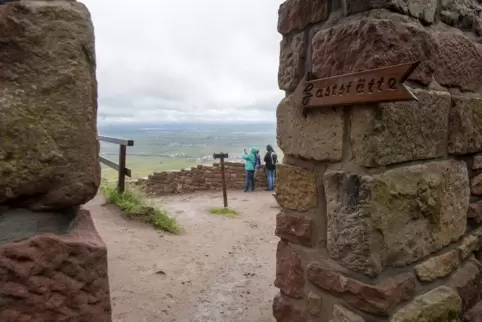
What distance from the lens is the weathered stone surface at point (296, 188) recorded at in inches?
68.5

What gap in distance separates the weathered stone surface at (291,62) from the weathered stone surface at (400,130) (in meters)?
0.42

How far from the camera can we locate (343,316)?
1.57 m

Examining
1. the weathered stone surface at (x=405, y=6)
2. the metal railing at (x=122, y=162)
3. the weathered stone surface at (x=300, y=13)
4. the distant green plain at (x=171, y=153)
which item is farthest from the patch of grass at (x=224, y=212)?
the weathered stone surface at (x=405, y=6)

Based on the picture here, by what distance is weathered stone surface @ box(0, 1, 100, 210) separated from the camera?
606 mm

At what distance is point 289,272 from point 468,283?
92 cm

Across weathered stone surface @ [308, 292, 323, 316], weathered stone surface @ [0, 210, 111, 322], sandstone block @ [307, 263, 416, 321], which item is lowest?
weathered stone surface @ [308, 292, 323, 316]

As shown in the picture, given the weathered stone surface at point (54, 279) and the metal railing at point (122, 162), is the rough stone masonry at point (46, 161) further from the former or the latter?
the metal railing at point (122, 162)

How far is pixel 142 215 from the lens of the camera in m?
5.96

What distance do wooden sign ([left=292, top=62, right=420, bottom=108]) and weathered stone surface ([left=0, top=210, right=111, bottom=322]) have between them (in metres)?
1.08

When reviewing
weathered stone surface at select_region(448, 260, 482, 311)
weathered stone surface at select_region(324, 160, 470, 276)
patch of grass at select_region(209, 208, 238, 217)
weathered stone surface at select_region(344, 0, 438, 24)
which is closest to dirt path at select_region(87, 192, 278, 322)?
patch of grass at select_region(209, 208, 238, 217)

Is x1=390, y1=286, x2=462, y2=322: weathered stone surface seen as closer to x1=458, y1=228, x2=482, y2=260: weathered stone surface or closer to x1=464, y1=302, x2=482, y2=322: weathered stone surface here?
x1=464, y1=302, x2=482, y2=322: weathered stone surface

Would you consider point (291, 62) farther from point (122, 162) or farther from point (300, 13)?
point (122, 162)

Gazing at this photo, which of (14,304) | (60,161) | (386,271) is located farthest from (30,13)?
(386,271)

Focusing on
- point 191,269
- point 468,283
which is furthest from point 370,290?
point 191,269
